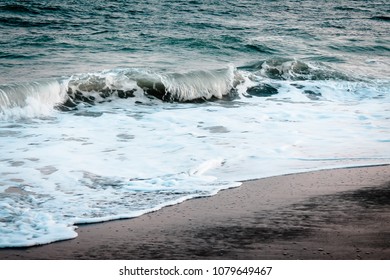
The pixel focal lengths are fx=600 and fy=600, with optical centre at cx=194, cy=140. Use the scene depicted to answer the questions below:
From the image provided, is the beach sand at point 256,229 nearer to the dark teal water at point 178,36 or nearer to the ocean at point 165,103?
the ocean at point 165,103

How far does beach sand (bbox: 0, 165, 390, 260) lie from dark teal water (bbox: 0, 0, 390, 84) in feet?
19.4

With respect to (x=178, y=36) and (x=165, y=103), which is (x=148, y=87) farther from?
(x=178, y=36)

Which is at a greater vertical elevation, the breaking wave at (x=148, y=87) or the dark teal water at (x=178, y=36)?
the dark teal water at (x=178, y=36)

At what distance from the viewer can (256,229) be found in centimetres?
395

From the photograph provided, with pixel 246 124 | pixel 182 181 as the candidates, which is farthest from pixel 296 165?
pixel 246 124

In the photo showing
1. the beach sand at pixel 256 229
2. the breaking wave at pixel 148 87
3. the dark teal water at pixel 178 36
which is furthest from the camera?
the dark teal water at pixel 178 36

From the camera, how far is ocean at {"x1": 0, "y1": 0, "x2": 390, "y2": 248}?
4.91 meters

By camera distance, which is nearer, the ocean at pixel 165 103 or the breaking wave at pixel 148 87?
the ocean at pixel 165 103

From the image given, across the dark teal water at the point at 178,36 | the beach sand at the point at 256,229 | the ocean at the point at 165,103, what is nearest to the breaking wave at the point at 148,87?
the ocean at the point at 165,103

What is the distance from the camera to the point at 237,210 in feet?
14.4

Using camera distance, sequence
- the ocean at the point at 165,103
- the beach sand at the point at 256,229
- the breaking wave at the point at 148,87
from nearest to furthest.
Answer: the beach sand at the point at 256,229 → the ocean at the point at 165,103 → the breaking wave at the point at 148,87

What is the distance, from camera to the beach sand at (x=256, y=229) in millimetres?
3516

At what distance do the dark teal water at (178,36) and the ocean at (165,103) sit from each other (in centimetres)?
5

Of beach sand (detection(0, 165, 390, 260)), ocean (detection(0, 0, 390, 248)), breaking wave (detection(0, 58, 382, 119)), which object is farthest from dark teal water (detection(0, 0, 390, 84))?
beach sand (detection(0, 165, 390, 260))
